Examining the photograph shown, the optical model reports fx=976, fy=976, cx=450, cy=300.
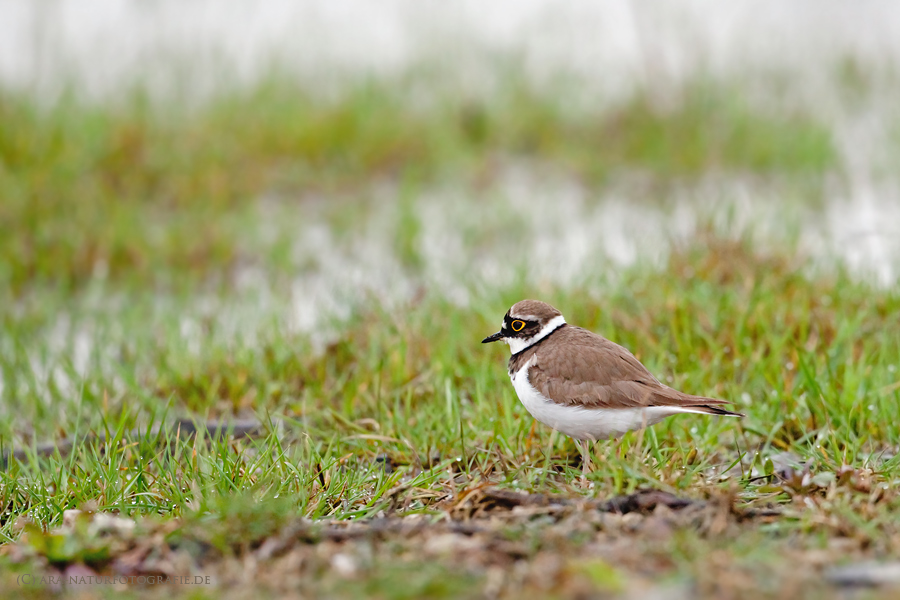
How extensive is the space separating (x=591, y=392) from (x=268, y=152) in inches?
251

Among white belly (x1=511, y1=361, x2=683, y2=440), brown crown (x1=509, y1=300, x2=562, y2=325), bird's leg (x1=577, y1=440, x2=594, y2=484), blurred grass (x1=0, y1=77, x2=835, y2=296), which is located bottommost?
bird's leg (x1=577, y1=440, x2=594, y2=484)

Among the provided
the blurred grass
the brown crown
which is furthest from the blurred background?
the brown crown

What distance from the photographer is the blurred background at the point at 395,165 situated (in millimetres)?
7336

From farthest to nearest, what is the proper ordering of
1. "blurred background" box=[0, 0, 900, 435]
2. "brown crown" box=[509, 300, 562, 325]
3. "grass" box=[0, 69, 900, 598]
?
"blurred background" box=[0, 0, 900, 435]
"brown crown" box=[509, 300, 562, 325]
"grass" box=[0, 69, 900, 598]

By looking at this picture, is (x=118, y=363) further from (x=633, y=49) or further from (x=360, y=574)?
(x=633, y=49)

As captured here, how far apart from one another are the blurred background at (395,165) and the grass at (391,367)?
0.04 metres

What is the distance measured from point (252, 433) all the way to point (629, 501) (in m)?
2.33

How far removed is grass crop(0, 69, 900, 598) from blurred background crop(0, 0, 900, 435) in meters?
0.04

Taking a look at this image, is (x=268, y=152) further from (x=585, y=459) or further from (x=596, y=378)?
(x=585, y=459)

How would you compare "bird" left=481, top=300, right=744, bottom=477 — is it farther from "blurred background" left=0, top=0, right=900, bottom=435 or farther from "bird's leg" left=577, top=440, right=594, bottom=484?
"blurred background" left=0, top=0, right=900, bottom=435

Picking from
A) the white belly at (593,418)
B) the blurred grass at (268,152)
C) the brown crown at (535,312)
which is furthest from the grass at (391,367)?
the brown crown at (535,312)

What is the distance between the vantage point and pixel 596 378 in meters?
4.23

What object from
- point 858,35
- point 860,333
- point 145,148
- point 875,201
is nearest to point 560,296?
point 860,333

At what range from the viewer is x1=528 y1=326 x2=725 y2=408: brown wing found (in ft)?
13.5
